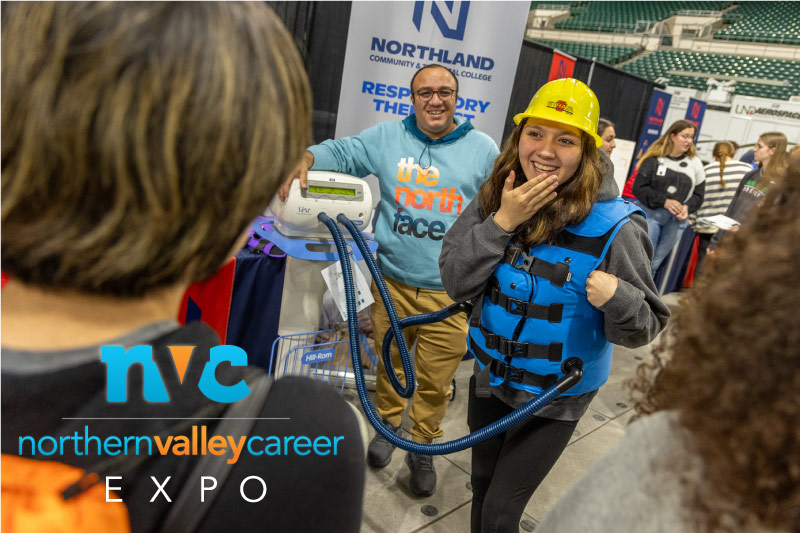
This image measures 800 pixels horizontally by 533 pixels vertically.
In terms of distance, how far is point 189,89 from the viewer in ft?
1.30

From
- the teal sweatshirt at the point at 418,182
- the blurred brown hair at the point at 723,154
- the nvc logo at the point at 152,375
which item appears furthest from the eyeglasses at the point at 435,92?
the blurred brown hair at the point at 723,154

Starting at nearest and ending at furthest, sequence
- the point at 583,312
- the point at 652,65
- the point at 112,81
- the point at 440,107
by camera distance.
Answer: the point at 112,81, the point at 583,312, the point at 440,107, the point at 652,65

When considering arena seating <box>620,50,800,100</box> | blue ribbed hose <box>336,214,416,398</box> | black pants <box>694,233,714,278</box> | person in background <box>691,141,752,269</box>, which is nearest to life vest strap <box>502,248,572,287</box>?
blue ribbed hose <box>336,214,416,398</box>

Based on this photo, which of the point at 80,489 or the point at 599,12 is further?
the point at 599,12

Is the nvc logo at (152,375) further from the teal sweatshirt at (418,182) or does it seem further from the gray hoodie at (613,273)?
the teal sweatshirt at (418,182)

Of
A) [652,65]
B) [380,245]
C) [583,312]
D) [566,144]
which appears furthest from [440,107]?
[652,65]

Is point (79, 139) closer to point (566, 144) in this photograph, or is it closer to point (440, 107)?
point (566, 144)

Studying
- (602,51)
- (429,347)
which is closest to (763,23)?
(602,51)

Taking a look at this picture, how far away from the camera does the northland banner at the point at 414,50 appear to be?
9.10ft

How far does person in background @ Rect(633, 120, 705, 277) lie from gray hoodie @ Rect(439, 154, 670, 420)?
339 centimetres

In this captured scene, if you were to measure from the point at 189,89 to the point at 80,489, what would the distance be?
1.17ft

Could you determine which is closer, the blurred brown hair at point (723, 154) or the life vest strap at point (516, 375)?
the life vest strap at point (516, 375)

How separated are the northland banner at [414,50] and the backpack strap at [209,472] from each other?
2582 millimetres

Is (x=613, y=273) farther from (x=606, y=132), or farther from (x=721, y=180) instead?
(x=721, y=180)
